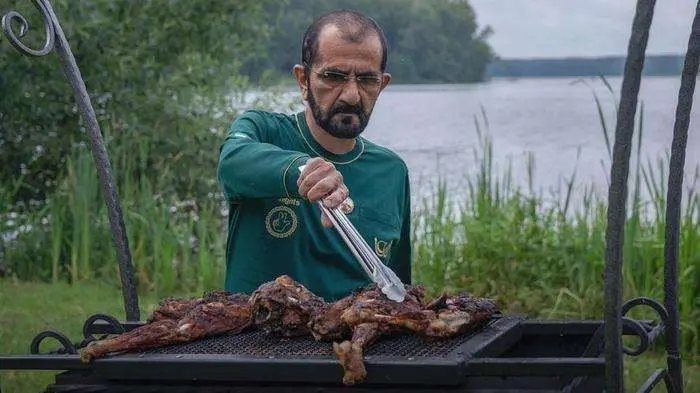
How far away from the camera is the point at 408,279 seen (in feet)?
11.8

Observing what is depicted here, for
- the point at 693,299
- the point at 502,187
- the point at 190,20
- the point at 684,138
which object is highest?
the point at 190,20

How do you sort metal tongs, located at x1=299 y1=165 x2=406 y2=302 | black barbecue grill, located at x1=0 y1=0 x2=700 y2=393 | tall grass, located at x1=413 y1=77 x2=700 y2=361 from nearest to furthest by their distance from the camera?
black barbecue grill, located at x1=0 y1=0 x2=700 y2=393 → metal tongs, located at x1=299 y1=165 x2=406 y2=302 → tall grass, located at x1=413 y1=77 x2=700 y2=361

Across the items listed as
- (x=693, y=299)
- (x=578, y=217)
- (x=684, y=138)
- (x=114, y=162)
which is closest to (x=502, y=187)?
(x=578, y=217)

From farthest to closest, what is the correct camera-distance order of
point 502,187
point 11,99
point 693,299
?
point 11,99, point 502,187, point 693,299

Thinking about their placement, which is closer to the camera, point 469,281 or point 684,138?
point 684,138

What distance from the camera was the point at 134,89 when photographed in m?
7.88

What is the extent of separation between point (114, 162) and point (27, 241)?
3.22 feet

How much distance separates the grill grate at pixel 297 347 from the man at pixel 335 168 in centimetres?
38

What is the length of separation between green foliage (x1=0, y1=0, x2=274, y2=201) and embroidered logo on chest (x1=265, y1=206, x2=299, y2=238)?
425 centimetres

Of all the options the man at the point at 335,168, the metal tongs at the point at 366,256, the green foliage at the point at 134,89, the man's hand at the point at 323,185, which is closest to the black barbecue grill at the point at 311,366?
the metal tongs at the point at 366,256

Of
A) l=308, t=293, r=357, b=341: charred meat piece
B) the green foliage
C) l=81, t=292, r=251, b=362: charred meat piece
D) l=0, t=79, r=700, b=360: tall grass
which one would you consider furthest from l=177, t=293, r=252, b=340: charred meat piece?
the green foliage

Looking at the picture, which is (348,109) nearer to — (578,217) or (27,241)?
(578,217)

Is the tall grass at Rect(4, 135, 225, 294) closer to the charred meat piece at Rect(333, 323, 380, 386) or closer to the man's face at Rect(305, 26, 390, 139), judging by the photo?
the man's face at Rect(305, 26, 390, 139)

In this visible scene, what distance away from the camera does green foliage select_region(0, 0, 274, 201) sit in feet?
24.8
